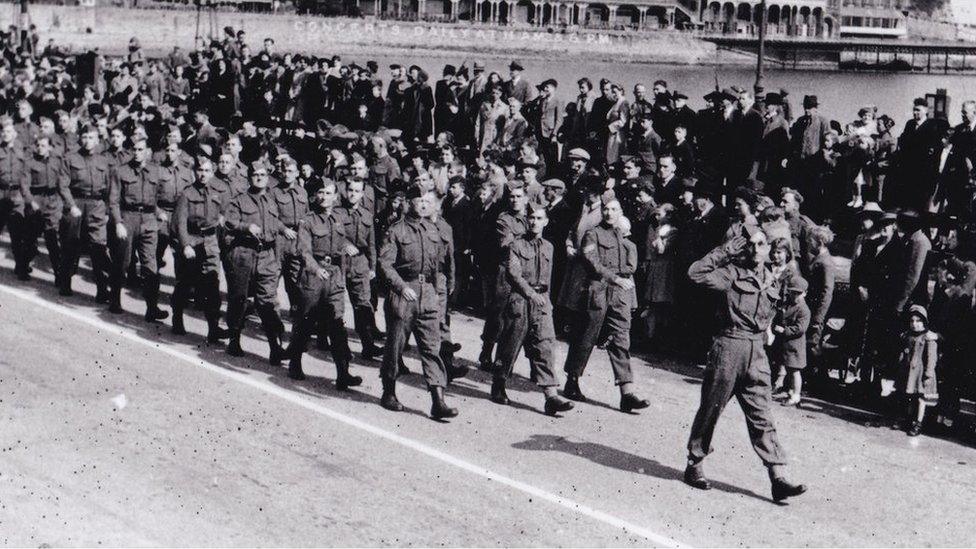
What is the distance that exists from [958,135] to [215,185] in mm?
8675

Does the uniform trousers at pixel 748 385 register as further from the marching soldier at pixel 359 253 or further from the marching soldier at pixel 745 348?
the marching soldier at pixel 359 253

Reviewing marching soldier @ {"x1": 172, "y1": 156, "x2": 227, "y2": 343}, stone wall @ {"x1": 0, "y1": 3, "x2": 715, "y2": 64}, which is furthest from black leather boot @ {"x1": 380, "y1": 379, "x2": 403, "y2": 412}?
stone wall @ {"x1": 0, "y1": 3, "x2": 715, "y2": 64}

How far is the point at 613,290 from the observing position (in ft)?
37.3

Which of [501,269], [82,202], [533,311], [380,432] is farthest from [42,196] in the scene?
[533,311]

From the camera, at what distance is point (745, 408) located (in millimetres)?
9055

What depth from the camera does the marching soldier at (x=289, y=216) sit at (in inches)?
506

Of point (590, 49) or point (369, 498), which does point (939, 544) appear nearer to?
point (369, 498)

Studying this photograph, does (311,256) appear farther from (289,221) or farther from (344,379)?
(289,221)

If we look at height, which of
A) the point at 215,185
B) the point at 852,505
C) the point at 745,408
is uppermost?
the point at 215,185

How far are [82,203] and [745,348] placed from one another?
32.3 feet

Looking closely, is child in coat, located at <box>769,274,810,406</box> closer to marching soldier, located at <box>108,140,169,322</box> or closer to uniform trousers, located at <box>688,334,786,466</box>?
uniform trousers, located at <box>688,334,786,466</box>

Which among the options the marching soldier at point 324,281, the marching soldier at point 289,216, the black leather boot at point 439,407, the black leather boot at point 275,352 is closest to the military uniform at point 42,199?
the marching soldier at point 289,216

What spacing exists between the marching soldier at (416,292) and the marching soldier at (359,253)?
1225 millimetres

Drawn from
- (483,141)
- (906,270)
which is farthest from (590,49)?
(906,270)
